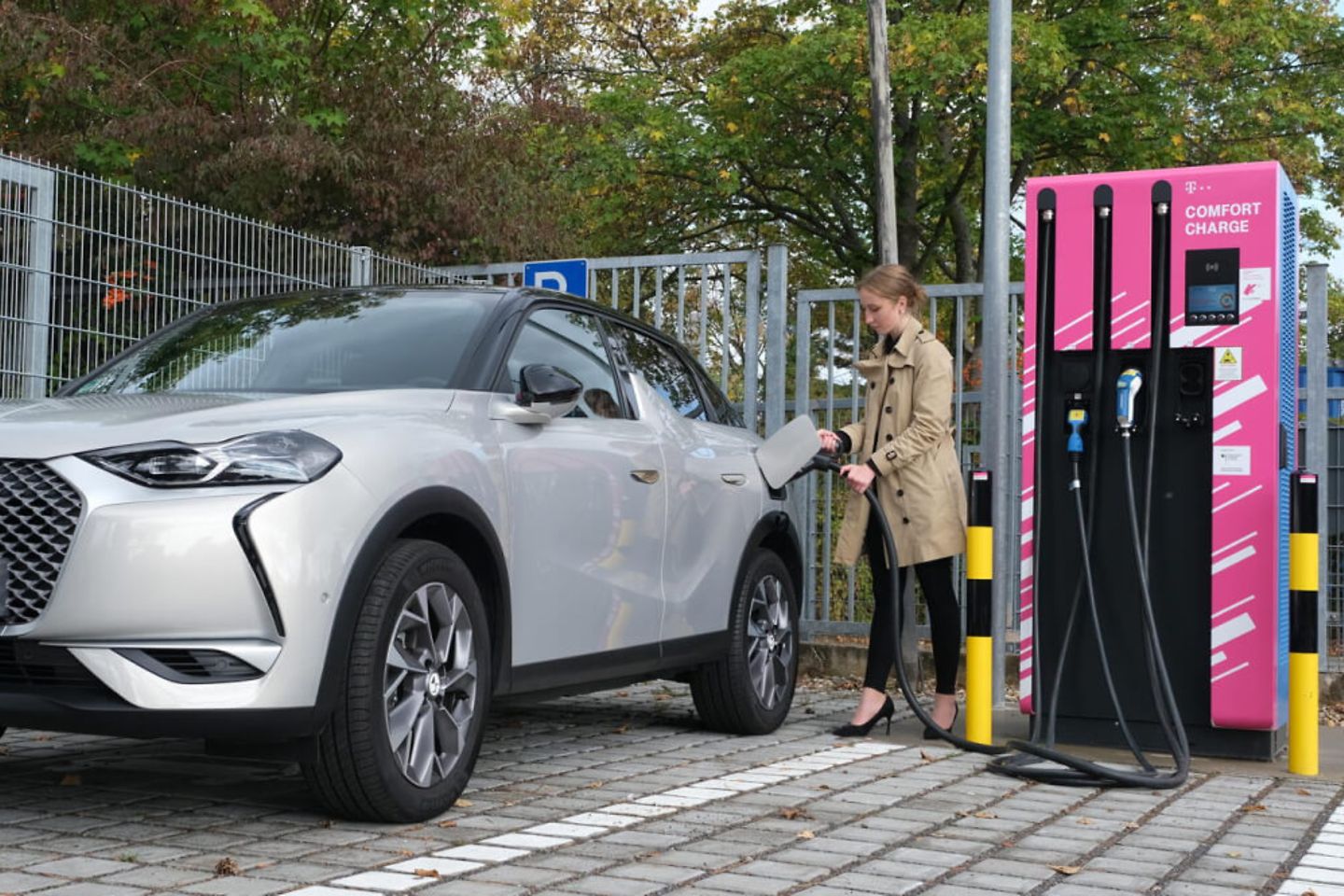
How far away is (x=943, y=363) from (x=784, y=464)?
84 cm

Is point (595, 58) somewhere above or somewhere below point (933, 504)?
above

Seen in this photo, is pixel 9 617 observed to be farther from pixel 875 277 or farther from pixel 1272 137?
pixel 1272 137

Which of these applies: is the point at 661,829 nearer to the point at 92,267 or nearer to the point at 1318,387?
the point at 92,267

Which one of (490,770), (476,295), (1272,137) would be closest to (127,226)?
(476,295)

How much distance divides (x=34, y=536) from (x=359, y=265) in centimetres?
598

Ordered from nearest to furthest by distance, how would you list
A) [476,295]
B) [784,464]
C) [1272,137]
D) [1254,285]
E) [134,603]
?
[134,603]
[476,295]
[1254,285]
[784,464]
[1272,137]

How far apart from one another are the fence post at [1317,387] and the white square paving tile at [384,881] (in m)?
6.39

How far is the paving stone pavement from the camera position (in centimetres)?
440

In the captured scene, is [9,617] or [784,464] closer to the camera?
[9,617]

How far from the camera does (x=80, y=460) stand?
4.55m

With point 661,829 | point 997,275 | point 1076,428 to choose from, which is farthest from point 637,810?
point 997,275

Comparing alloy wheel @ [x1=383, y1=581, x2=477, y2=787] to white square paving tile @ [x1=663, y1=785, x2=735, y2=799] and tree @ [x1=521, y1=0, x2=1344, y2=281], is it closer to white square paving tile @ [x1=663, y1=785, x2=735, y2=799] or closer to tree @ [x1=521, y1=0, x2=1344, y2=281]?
white square paving tile @ [x1=663, y1=785, x2=735, y2=799]

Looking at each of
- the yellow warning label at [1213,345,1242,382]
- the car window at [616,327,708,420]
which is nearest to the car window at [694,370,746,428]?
the car window at [616,327,708,420]

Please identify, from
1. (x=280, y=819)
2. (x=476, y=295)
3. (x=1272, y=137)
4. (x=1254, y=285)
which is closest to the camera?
(x=280, y=819)
